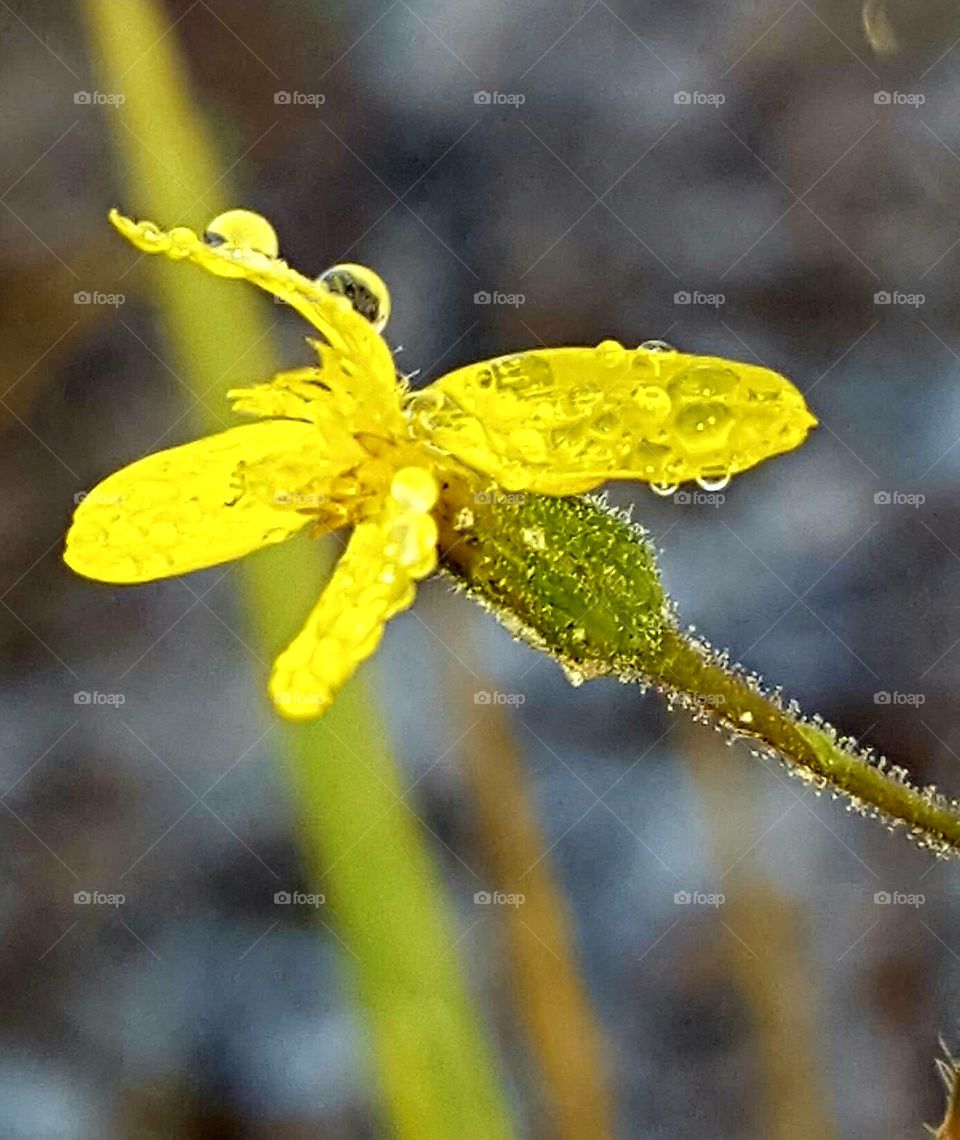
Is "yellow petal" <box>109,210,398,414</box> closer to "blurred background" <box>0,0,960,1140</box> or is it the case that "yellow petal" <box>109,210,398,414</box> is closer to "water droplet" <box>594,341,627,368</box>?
"water droplet" <box>594,341,627,368</box>

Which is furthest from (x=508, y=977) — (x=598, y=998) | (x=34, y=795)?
(x=34, y=795)

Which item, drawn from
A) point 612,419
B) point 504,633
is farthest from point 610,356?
point 504,633

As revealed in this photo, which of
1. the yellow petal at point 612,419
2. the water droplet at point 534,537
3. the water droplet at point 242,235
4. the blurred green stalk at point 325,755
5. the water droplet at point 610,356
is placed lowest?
the blurred green stalk at point 325,755

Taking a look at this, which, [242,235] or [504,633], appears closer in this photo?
[242,235]

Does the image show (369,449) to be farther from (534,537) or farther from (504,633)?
(504,633)

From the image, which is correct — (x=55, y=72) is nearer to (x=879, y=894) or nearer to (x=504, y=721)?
(x=504, y=721)

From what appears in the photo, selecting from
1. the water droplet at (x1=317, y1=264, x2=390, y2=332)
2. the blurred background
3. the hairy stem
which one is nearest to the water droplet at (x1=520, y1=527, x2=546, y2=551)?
the hairy stem

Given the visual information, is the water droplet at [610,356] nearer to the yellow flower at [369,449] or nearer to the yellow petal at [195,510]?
the yellow flower at [369,449]

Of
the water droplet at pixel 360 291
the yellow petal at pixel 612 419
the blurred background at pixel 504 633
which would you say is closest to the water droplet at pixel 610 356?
the yellow petal at pixel 612 419
